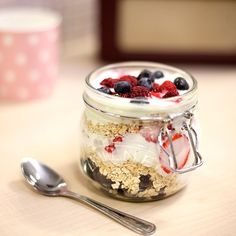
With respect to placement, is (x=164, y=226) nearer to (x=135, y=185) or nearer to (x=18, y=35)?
(x=135, y=185)

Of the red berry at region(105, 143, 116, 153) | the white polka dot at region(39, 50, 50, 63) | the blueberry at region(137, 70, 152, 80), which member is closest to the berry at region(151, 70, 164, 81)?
the blueberry at region(137, 70, 152, 80)

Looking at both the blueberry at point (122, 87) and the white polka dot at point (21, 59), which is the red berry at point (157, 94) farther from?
the white polka dot at point (21, 59)

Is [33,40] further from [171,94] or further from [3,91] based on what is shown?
[171,94]

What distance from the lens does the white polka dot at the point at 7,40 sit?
747 millimetres

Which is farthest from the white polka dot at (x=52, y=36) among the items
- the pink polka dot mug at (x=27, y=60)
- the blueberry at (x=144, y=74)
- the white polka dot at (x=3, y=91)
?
the blueberry at (x=144, y=74)

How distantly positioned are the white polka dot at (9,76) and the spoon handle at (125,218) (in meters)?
0.32

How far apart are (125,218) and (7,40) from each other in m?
0.39

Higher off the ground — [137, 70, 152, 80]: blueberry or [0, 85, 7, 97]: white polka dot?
[137, 70, 152, 80]: blueberry

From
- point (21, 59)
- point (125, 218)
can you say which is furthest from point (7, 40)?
point (125, 218)

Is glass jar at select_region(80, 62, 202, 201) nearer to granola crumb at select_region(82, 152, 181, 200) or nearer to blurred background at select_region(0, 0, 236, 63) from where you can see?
granola crumb at select_region(82, 152, 181, 200)

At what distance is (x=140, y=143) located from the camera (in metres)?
0.48

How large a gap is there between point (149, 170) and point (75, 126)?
24 centimetres

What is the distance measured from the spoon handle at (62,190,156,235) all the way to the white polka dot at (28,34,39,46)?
326 mm

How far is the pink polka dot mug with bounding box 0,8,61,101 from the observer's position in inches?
29.5
